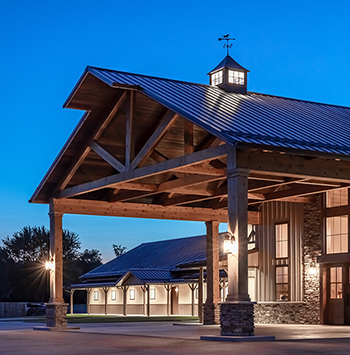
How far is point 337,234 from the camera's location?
2733 centimetres

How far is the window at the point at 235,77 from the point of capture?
86.0 feet

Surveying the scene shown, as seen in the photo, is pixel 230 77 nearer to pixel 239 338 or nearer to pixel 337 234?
pixel 337 234

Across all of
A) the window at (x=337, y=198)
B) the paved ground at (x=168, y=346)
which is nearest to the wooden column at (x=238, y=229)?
the paved ground at (x=168, y=346)

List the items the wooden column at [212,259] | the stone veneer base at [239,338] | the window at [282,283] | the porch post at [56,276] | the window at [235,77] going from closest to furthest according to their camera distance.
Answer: the stone veneer base at [239,338]
the porch post at [56,276]
the window at [235,77]
the wooden column at [212,259]
the window at [282,283]

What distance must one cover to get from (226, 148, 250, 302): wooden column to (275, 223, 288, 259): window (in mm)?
11962

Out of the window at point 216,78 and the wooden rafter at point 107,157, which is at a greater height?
the window at point 216,78

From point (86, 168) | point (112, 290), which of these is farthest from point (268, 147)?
point (112, 290)

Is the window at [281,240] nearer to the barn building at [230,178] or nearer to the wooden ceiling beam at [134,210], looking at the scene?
the barn building at [230,178]

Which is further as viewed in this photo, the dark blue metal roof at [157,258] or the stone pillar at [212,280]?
the dark blue metal roof at [157,258]

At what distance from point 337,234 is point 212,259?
495 cm

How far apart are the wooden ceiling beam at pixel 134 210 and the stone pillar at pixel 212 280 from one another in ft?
1.75

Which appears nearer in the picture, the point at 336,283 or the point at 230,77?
the point at 230,77

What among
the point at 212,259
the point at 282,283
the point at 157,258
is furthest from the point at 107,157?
the point at 157,258

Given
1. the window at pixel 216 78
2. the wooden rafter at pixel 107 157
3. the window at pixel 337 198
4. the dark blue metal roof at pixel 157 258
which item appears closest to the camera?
the wooden rafter at pixel 107 157
